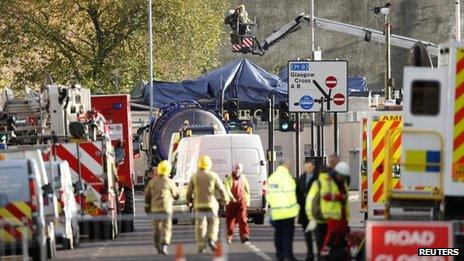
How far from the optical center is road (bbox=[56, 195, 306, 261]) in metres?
32.3

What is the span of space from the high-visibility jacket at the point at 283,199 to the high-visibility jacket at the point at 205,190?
394 centimetres

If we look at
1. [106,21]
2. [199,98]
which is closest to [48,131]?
[199,98]

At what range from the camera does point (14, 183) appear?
102ft

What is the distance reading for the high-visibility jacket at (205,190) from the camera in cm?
3303

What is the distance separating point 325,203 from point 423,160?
1.74 meters

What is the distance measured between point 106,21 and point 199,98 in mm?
14016

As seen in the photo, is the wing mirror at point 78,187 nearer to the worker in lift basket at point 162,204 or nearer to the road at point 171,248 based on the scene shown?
the road at point 171,248

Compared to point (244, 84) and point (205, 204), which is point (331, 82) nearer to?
point (205, 204)

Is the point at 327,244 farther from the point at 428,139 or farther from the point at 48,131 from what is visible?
the point at 48,131

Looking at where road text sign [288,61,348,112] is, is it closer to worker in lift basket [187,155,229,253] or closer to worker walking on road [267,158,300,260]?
worker in lift basket [187,155,229,253]

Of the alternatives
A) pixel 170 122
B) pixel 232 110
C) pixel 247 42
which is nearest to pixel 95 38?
pixel 247 42

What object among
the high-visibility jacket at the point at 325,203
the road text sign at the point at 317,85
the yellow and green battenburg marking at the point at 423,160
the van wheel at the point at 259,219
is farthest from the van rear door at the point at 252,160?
the yellow and green battenburg marking at the point at 423,160

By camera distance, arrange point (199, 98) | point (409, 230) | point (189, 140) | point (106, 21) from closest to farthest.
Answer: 1. point (409, 230)
2. point (189, 140)
3. point (199, 98)
4. point (106, 21)

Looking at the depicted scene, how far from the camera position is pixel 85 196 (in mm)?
38219
